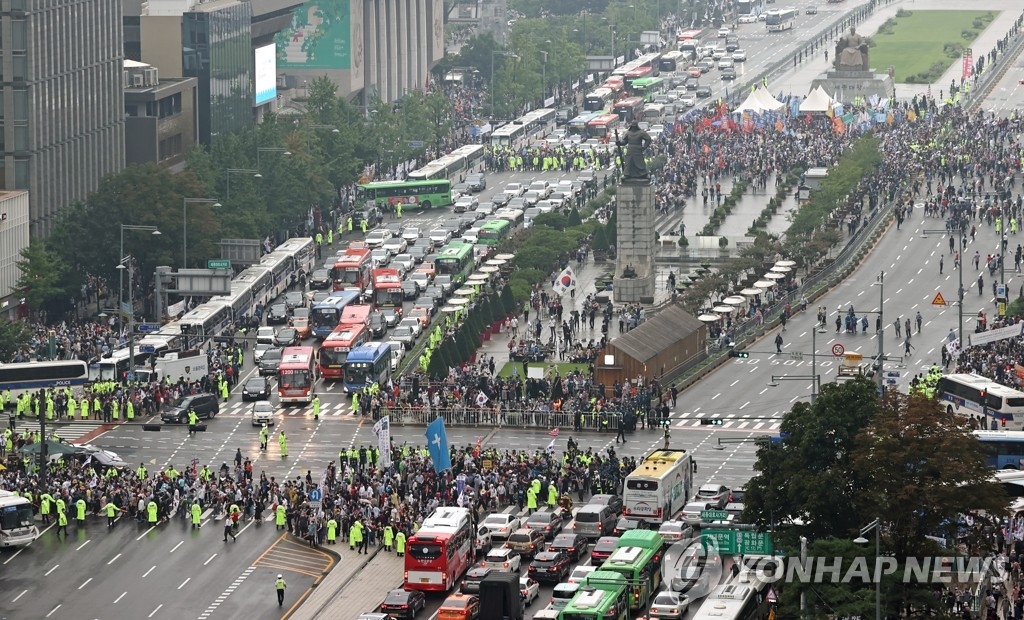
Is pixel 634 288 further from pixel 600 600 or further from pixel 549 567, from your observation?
pixel 600 600

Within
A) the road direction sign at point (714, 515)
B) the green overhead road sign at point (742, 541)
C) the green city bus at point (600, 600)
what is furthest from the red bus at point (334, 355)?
the green city bus at point (600, 600)

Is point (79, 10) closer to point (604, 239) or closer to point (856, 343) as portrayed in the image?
point (604, 239)

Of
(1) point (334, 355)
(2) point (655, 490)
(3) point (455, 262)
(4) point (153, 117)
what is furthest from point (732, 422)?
(4) point (153, 117)

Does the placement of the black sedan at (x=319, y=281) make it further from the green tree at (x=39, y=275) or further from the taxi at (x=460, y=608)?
the taxi at (x=460, y=608)

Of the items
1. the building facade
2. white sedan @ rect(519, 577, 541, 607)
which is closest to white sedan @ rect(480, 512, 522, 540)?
white sedan @ rect(519, 577, 541, 607)

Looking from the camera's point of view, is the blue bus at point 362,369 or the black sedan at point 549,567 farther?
the blue bus at point 362,369

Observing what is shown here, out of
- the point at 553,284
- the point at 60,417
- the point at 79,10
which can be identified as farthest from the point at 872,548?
the point at 79,10
